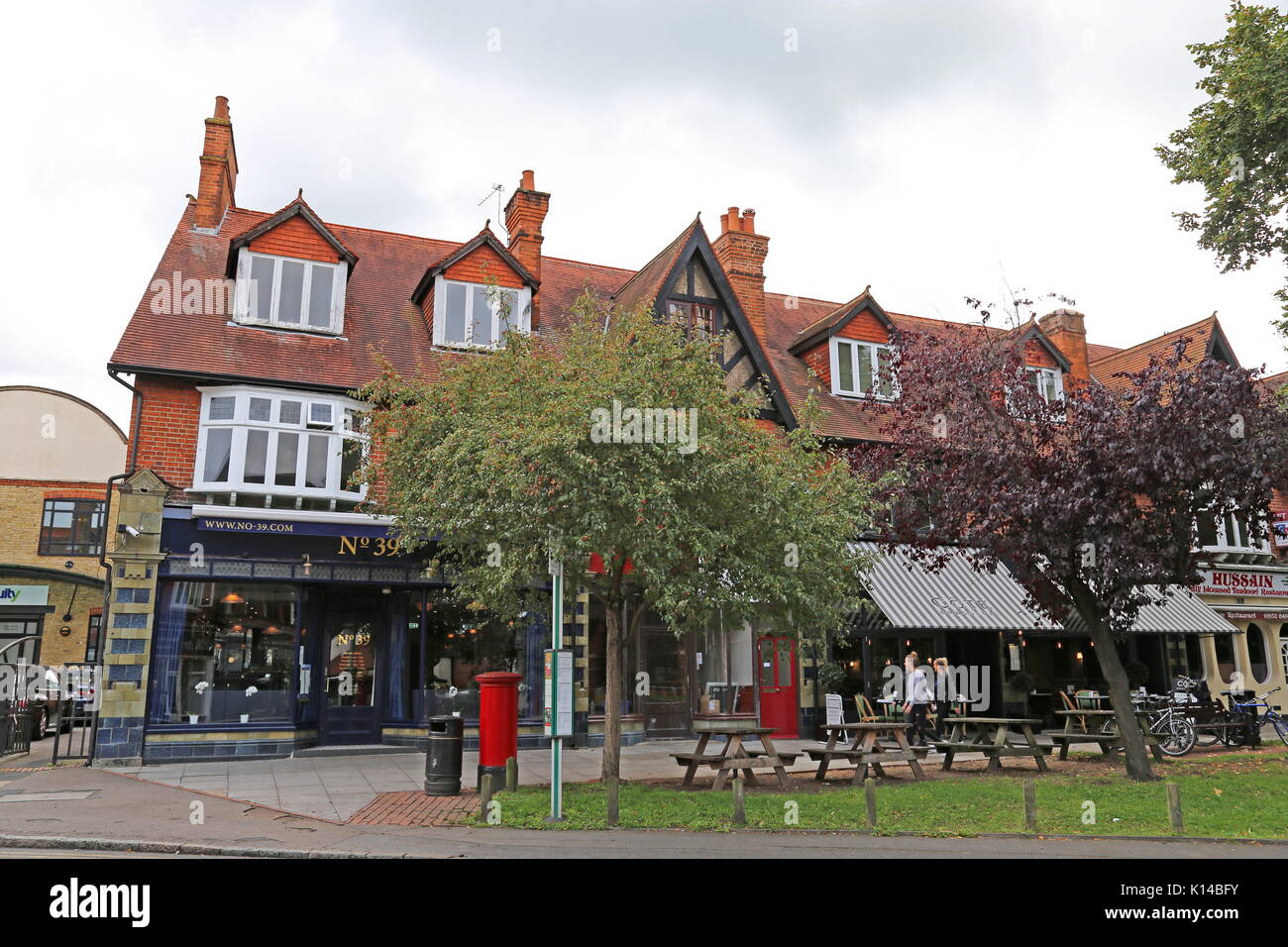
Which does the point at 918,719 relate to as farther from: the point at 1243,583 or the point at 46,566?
the point at 46,566

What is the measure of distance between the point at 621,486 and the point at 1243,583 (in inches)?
876

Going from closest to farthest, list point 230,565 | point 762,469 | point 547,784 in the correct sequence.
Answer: point 762,469
point 547,784
point 230,565

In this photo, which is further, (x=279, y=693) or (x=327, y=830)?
(x=279, y=693)

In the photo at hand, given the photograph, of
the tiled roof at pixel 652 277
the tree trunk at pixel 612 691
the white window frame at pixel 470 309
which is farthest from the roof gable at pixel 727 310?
the tree trunk at pixel 612 691

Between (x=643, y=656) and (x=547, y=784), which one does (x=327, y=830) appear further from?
(x=643, y=656)

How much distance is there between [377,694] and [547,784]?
6.54m

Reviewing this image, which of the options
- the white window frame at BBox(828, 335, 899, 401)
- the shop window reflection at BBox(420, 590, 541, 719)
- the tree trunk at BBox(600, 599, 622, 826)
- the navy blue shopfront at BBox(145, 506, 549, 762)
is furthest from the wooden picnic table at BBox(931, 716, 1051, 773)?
the white window frame at BBox(828, 335, 899, 401)

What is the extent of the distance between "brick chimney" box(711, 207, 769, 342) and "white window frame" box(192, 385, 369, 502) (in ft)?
33.4

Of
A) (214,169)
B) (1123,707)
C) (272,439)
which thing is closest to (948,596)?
(1123,707)

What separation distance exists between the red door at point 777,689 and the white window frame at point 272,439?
357 inches

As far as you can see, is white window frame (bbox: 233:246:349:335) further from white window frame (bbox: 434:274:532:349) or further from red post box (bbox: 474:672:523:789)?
red post box (bbox: 474:672:523:789)

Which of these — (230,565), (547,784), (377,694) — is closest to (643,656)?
(377,694)

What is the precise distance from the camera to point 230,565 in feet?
55.2

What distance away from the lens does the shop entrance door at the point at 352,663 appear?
706 inches
